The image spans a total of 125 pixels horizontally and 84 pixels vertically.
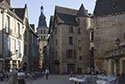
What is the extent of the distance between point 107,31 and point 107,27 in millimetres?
570

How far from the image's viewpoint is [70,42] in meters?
41.9

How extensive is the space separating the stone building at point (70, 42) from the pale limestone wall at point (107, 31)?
7.77 m

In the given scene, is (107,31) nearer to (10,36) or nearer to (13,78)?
(10,36)

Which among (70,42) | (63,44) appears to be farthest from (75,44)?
(63,44)

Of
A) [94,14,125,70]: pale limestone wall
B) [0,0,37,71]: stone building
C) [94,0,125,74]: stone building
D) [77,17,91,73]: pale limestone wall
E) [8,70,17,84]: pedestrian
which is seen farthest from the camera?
[77,17,91,73]: pale limestone wall

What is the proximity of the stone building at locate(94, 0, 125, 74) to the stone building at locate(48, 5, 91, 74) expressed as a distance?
757 centimetres

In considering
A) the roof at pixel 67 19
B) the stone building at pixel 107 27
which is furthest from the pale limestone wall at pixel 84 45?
the stone building at pixel 107 27

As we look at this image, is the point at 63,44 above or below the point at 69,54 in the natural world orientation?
above

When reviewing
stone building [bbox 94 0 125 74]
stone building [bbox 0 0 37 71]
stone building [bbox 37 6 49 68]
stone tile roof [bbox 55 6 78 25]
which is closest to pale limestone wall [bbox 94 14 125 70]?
stone building [bbox 94 0 125 74]

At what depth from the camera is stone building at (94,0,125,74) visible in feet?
108

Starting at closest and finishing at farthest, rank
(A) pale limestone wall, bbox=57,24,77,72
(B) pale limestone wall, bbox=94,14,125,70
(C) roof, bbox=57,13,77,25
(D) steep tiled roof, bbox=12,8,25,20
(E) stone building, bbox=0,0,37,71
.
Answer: (E) stone building, bbox=0,0,37,71
(B) pale limestone wall, bbox=94,14,125,70
(D) steep tiled roof, bbox=12,8,25,20
(A) pale limestone wall, bbox=57,24,77,72
(C) roof, bbox=57,13,77,25

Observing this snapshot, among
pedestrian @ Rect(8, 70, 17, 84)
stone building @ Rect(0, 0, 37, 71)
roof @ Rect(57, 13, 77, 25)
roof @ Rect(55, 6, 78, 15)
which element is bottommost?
pedestrian @ Rect(8, 70, 17, 84)

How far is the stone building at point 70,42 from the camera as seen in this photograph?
40.9m

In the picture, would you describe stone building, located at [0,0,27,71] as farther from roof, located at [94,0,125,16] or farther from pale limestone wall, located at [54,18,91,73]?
roof, located at [94,0,125,16]
